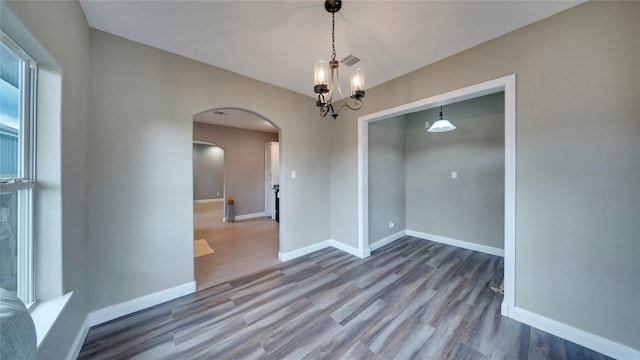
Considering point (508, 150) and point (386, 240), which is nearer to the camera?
point (508, 150)

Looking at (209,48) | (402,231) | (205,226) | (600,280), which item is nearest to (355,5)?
(209,48)

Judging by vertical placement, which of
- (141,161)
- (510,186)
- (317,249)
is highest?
(141,161)

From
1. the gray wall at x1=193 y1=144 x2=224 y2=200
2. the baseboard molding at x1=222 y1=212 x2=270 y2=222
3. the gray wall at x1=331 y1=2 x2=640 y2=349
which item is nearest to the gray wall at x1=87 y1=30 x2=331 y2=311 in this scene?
the gray wall at x1=331 y1=2 x2=640 y2=349

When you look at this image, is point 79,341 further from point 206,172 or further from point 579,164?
point 206,172

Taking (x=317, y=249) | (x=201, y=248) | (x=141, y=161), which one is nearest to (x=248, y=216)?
(x=201, y=248)

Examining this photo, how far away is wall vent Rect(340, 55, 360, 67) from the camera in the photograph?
237 centimetres

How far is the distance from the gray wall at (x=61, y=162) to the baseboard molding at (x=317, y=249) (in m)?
2.10

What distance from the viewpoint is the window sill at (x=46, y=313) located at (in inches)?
44.4

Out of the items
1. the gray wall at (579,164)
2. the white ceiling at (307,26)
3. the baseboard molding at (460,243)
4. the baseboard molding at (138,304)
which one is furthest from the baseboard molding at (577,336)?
the baseboard molding at (138,304)

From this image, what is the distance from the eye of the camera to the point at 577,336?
5.49 ft

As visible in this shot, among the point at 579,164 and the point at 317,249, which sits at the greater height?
the point at 579,164

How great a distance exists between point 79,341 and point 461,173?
502 centimetres

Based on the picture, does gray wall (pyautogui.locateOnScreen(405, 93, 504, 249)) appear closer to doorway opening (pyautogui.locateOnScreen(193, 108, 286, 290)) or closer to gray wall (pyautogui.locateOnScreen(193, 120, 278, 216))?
doorway opening (pyautogui.locateOnScreen(193, 108, 286, 290))

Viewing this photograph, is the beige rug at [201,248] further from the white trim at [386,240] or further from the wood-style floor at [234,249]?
the white trim at [386,240]
